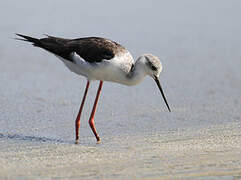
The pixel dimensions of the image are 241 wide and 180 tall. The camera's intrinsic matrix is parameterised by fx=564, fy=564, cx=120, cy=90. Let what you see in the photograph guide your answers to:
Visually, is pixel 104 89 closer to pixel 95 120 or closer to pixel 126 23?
→ pixel 95 120

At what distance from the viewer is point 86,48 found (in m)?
5.82

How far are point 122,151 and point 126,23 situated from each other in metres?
5.70

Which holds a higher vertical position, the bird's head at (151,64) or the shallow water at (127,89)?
the bird's head at (151,64)

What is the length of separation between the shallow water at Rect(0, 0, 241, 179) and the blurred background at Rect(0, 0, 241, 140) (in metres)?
0.01

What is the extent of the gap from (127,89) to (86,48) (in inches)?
84.3

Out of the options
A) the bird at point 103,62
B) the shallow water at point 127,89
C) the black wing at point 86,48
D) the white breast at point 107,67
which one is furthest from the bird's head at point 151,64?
the shallow water at point 127,89

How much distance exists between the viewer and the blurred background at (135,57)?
650 centimetres

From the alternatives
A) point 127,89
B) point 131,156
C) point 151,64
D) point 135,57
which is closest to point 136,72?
point 151,64

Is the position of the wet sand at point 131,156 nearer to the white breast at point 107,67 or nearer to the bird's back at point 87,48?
the white breast at point 107,67

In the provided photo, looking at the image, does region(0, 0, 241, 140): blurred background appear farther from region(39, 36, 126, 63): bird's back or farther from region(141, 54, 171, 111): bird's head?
region(39, 36, 126, 63): bird's back

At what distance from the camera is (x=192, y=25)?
35.2 feet

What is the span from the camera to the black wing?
5.70 meters

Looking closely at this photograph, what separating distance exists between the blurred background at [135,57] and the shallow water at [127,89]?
1 centimetres

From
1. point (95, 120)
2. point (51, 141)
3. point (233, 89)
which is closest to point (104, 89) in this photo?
point (95, 120)
